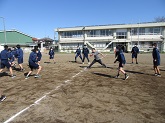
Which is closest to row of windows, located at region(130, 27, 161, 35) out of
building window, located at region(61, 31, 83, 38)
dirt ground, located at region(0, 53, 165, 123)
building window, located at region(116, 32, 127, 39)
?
building window, located at region(116, 32, 127, 39)

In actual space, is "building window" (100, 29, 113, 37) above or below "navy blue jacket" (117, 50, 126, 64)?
above

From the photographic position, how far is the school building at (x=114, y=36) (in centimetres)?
4444

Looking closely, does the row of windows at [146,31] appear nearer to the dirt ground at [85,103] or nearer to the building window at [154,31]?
the building window at [154,31]

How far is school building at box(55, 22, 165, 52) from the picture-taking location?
44.4m

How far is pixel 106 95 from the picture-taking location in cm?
602

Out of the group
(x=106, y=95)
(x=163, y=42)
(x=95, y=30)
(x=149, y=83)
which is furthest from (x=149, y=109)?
(x=95, y=30)

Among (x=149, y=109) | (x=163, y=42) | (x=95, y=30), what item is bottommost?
(x=149, y=109)

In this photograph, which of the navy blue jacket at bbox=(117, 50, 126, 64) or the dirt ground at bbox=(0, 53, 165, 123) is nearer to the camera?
the dirt ground at bbox=(0, 53, 165, 123)

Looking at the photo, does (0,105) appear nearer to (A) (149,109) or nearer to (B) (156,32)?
(A) (149,109)

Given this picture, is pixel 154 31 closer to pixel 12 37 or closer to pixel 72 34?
pixel 72 34

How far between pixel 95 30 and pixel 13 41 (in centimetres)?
3005

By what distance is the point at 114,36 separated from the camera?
47.5m

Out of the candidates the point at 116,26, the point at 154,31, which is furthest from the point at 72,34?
the point at 154,31

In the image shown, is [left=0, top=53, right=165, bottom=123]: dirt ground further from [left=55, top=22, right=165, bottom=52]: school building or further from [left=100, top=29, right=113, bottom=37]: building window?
[left=100, top=29, right=113, bottom=37]: building window
